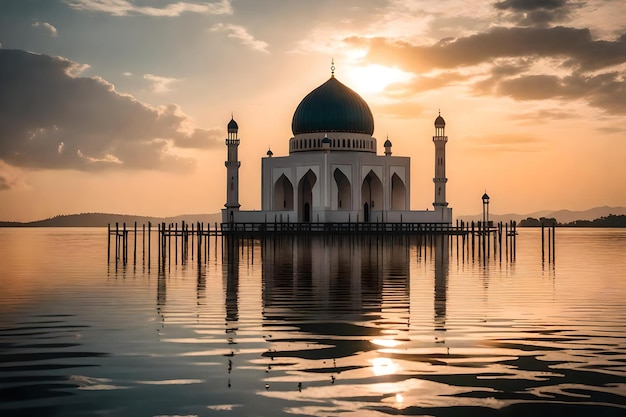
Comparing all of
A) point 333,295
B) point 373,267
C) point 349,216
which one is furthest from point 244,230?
point 333,295

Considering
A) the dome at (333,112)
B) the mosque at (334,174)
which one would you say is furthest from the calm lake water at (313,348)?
the dome at (333,112)

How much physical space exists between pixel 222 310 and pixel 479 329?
203 inches

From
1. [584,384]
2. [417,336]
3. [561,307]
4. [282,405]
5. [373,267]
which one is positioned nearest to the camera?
[282,405]

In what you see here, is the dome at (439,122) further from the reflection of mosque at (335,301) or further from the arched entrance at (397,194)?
the reflection of mosque at (335,301)

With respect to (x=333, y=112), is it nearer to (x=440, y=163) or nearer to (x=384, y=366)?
(x=440, y=163)

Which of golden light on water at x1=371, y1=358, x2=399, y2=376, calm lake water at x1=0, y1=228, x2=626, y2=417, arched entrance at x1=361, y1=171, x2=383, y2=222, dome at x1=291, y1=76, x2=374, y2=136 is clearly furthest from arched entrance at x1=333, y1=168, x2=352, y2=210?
golden light on water at x1=371, y1=358, x2=399, y2=376

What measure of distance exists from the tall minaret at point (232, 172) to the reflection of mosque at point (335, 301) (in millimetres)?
36165

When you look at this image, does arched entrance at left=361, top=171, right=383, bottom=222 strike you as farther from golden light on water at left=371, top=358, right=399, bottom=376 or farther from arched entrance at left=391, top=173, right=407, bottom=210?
golden light on water at left=371, top=358, right=399, bottom=376

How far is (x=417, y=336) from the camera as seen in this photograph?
503 inches

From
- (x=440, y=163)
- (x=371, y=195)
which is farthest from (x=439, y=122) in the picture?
(x=371, y=195)

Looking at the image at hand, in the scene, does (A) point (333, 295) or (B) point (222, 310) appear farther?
(A) point (333, 295)

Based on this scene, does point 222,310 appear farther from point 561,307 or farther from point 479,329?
point 561,307

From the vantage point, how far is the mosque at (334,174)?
217 feet

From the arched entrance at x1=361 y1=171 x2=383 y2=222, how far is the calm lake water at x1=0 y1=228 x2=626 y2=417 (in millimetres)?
44469
